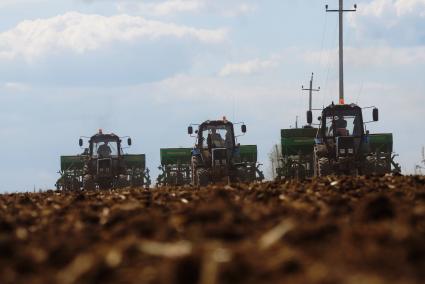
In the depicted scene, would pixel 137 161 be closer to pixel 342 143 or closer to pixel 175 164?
pixel 175 164

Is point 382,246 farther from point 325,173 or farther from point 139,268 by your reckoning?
point 325,173

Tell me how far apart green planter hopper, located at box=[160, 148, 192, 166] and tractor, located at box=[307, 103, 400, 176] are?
15.9 m

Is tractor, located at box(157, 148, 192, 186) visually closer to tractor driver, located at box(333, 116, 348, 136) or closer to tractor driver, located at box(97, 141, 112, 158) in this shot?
tractor driver, located at box(97, 141, 112, 158)

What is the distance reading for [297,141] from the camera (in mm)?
39500

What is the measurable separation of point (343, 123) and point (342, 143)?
3.04 feet

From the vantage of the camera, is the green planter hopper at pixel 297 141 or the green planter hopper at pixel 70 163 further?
the green planter hopper at pixel 70 163

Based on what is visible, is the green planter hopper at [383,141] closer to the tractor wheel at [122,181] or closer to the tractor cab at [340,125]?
the tractor cab at [340,125]

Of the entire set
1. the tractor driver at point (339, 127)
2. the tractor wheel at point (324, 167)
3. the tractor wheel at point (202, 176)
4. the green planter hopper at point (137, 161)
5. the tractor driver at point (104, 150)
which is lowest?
the tractor wheel at point (202, 176)

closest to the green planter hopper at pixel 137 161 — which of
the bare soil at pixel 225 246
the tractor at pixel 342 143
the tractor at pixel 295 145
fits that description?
the tractor at pixel 295 145

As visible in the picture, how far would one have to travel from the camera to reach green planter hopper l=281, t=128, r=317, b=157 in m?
39.4

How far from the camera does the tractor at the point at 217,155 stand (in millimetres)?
34156

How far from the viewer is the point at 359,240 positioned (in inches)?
234

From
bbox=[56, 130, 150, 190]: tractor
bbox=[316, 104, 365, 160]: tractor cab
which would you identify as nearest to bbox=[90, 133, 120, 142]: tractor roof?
bbox=[56, 130, 150, 190]: tractor

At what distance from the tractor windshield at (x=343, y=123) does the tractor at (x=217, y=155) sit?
151 inches
